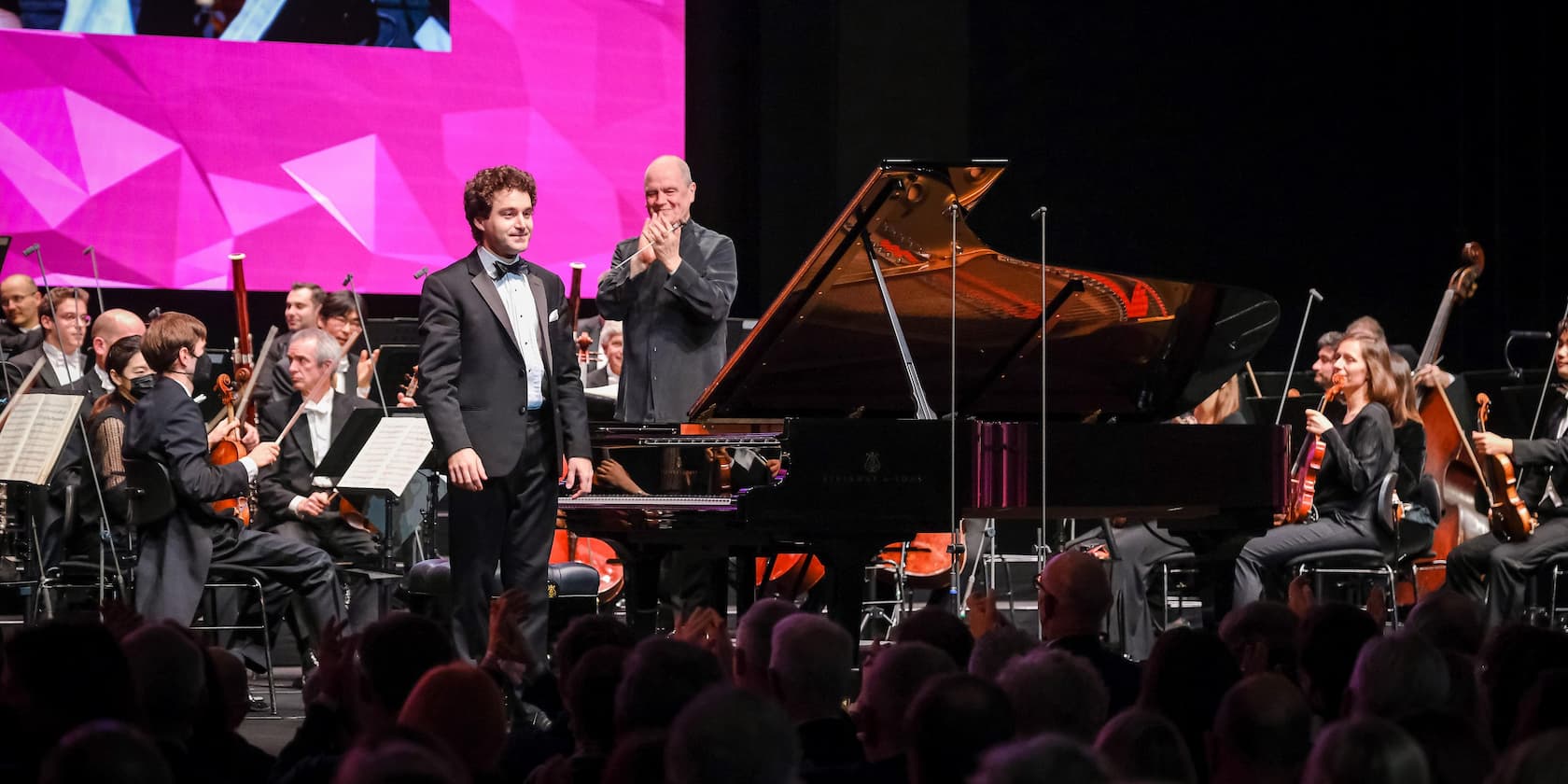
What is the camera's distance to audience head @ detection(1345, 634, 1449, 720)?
115 inches

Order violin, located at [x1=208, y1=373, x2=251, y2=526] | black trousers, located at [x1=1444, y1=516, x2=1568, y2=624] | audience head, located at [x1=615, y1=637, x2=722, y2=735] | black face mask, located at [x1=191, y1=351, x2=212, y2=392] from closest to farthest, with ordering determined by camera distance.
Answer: audience head, located at [x1=615, y1=637, x2=722, y2=735], violin, located at [x1=208, y1=373, x2=251, y2=526], black trousers, located at [x1=1444, y1=516, x2=1568, y2=624], black face mask, located at [x1=191, y1=351, x2=212, y2=392]

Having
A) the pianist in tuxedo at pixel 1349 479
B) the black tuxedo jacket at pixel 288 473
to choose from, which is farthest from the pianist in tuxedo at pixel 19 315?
the pianist in tuxedo at pixel 1349 479

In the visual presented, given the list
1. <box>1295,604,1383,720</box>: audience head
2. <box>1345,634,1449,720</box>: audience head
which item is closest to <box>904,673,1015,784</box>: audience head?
<box>1345,634,1449,720</box>: audience head

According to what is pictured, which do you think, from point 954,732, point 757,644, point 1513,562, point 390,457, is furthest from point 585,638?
point 1513,562

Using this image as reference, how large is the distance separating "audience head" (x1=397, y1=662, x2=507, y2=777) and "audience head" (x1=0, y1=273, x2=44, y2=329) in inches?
280

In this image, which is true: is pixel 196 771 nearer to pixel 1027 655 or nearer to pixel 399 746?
pixel 399 746

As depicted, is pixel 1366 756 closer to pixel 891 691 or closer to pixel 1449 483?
pixel 891 691

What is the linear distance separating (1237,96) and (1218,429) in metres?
6.05

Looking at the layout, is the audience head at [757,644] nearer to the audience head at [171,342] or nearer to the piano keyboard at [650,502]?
the piano keyboard at [650,502]

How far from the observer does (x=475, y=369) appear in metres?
4.86

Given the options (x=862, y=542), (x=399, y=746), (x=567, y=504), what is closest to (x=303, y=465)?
(x=567, y=504)

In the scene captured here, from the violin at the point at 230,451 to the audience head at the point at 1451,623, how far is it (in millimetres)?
4306

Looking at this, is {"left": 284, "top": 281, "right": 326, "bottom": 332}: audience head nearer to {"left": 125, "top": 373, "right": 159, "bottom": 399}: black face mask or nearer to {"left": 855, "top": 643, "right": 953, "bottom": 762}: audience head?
{"left": 125, "top": 373, "right": 159, "bottom": 399}: black face mask

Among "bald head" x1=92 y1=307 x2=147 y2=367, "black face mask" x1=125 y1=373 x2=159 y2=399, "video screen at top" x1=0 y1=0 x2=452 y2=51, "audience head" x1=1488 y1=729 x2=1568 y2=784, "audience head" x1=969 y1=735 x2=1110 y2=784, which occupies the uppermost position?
"video screen at top" x1=0 y1=0 x2=452 y2=51
